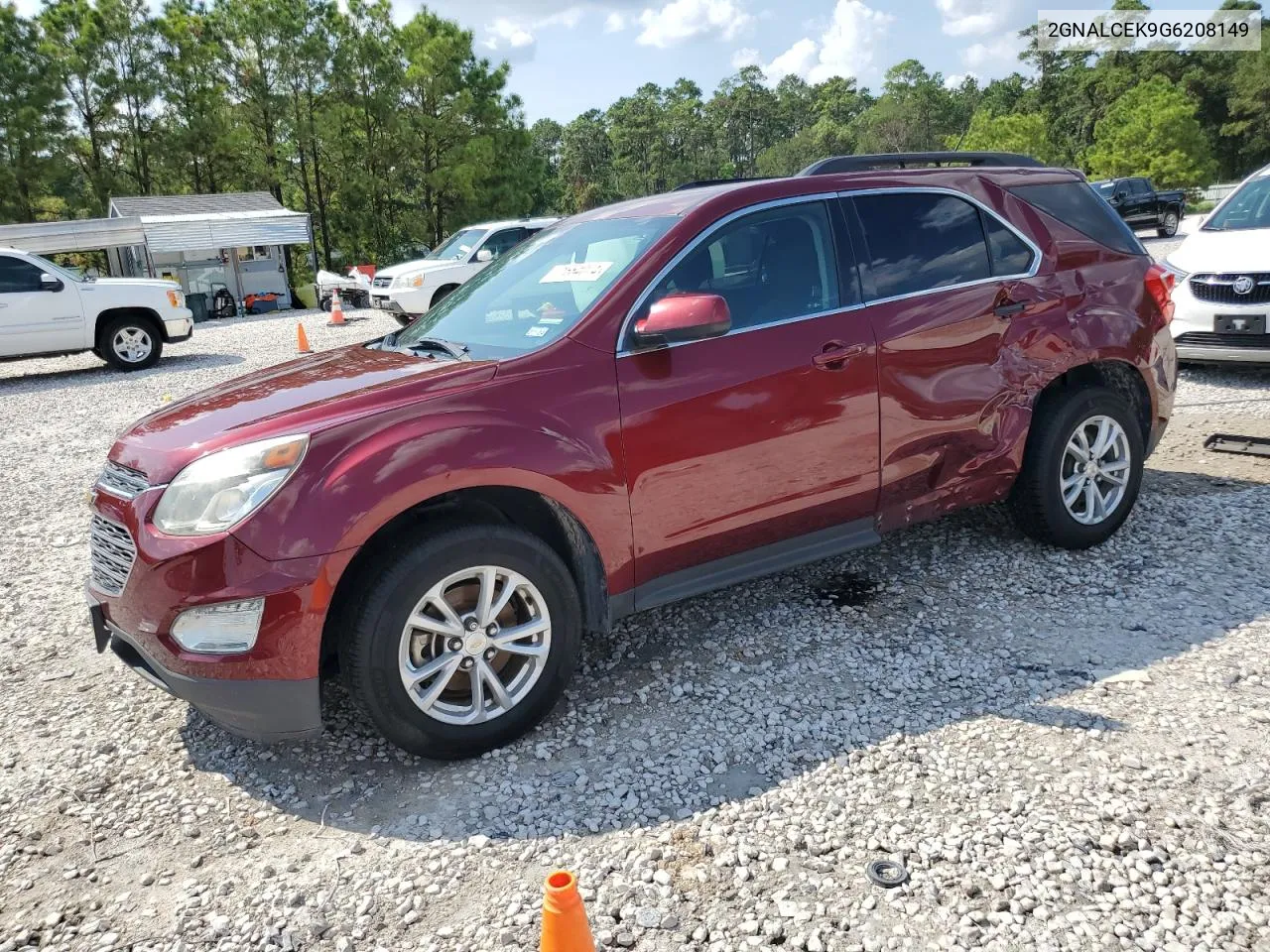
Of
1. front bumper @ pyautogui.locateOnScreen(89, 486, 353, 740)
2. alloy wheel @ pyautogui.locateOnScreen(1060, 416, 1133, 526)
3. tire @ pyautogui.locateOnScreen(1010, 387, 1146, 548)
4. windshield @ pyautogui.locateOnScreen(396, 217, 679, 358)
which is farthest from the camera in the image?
alloy wheel @ pyautogui.locateOnScreen(1060, 416, 1133, 526)

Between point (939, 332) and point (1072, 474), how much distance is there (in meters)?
1.13

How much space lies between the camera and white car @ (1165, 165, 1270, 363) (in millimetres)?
7543

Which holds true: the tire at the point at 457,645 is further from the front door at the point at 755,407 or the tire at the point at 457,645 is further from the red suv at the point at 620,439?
the front door at the point at 755,407

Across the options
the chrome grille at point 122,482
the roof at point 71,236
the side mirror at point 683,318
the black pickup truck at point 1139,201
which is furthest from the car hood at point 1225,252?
the roof at point 71,236

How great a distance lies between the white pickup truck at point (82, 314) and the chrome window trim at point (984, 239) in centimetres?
1237

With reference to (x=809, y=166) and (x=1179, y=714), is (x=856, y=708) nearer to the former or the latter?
(x=1179, y=714)

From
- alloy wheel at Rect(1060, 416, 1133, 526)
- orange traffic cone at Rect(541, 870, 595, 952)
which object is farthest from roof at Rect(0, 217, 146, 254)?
orange traffic cone at Rect(541, 870, 595, 952)

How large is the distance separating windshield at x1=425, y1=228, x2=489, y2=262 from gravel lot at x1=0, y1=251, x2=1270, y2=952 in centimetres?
1278

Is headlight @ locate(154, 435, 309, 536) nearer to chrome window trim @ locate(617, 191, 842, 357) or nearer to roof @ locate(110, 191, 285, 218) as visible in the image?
chrome window trim @ locate(617, 191, 842, 357)

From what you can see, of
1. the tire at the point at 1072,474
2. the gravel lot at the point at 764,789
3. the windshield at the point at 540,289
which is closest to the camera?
the gravel lot at the point at 764,789

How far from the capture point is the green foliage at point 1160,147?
45594 millimetres

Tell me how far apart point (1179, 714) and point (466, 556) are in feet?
8.21

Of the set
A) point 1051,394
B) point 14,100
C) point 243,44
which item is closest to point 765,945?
point 1051,394

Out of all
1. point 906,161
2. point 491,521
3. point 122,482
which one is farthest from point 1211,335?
point 122,482
